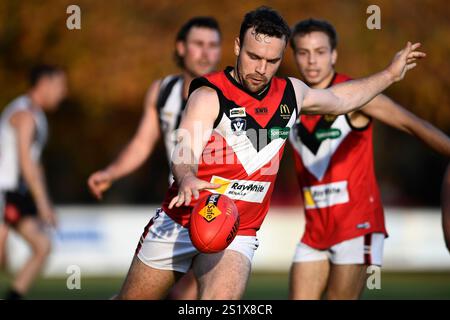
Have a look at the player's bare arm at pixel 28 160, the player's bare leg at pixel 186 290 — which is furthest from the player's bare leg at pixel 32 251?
the player's bare leg at pixel 186 290

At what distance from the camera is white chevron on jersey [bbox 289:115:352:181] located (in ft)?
24.0

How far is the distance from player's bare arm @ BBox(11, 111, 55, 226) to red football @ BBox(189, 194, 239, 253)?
5098 mm

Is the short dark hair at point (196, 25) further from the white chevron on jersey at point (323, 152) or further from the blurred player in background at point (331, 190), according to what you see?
the white chevron on jersey at point (323, 152)

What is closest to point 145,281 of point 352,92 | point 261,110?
point 261,110

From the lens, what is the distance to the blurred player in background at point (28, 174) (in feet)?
33.9

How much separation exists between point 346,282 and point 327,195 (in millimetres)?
758

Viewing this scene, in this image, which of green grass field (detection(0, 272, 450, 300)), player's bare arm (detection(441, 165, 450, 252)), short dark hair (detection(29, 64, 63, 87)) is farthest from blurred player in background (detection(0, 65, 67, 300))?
player's bare arm (detection(441, 165, 450, 252))

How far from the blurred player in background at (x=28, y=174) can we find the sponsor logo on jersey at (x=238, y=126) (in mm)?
4823

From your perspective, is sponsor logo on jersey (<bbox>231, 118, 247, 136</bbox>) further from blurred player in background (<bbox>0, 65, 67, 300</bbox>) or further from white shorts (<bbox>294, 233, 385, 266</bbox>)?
blurred player in background (<bbox>0, 65, 67, 300</bbox>)

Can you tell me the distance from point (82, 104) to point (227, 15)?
13.1 feet
